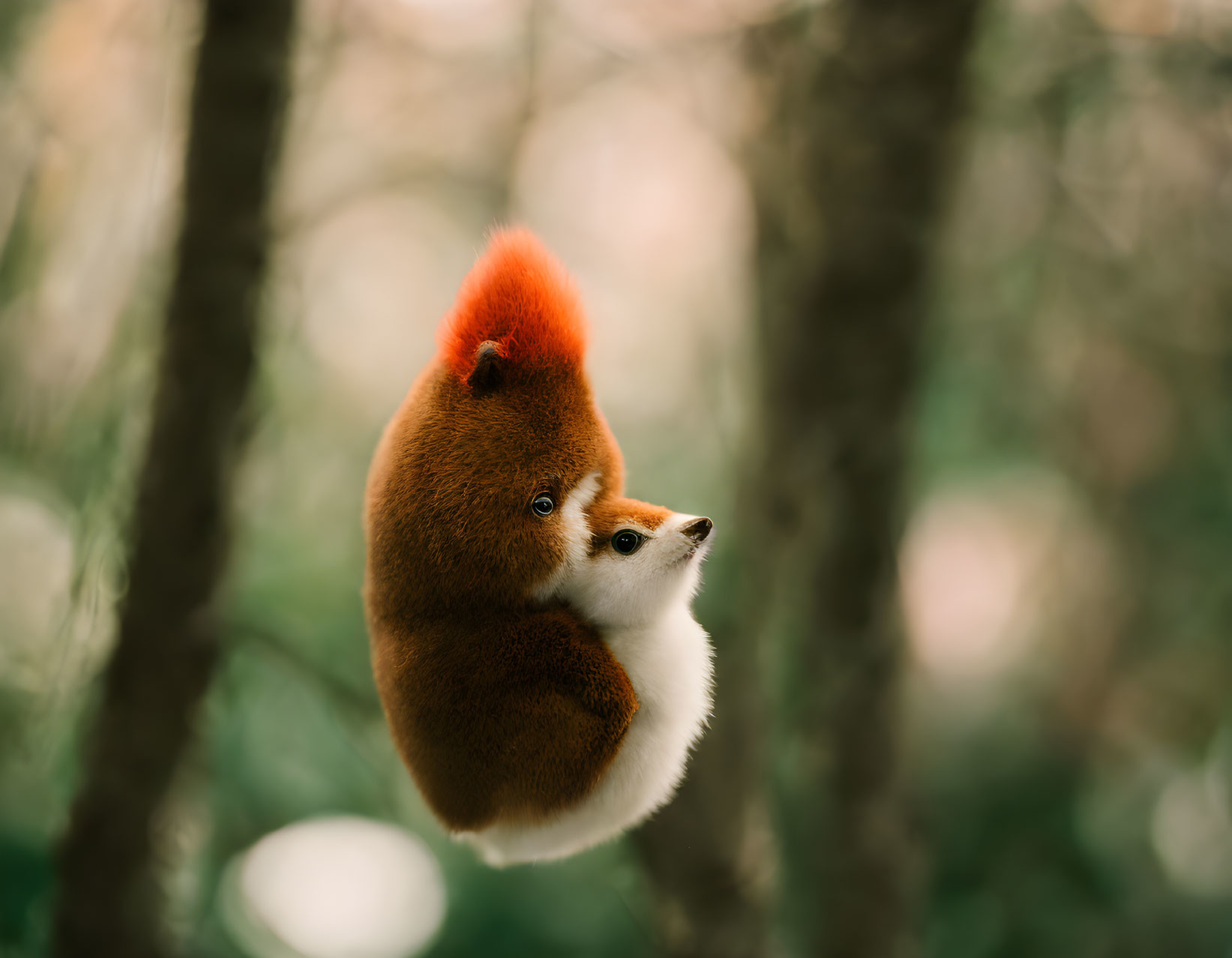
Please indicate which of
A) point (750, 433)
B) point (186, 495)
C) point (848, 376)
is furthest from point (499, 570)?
point (750, 433)

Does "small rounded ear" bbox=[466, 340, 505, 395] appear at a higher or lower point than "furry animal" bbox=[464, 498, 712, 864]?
higher

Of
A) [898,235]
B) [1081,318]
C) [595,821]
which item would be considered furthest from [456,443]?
[1081,318]

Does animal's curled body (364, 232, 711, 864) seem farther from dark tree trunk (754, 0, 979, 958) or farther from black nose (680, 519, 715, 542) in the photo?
dark tree trunk (754, 0, 979, 958)

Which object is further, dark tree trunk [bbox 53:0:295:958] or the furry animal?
dark tree trunk [bbox 53:0:295:958]

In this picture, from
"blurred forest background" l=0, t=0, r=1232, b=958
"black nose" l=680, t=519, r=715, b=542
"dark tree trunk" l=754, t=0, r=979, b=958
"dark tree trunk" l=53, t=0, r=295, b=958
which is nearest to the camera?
"black nose" l=680, t=519, r=715, b=542

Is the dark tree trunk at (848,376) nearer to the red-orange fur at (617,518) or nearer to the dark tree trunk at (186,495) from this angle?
the dark tree trunk at (186,495)

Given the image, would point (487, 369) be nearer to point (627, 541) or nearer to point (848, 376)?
point (627, 541)

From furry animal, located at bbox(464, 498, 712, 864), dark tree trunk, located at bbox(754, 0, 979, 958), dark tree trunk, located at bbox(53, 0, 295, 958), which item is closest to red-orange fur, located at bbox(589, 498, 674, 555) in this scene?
furry animal, located at bbox(464, 498, 712, 864)

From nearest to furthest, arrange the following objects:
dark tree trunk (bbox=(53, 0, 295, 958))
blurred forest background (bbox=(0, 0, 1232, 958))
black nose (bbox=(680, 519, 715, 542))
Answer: black nose (bbox=(680, 519, 715, 542)) < dark tree trunk (bbox=(53, 0, 295, 958)) < blurred forest background (bbox=(0, 0, 1232, 958))
